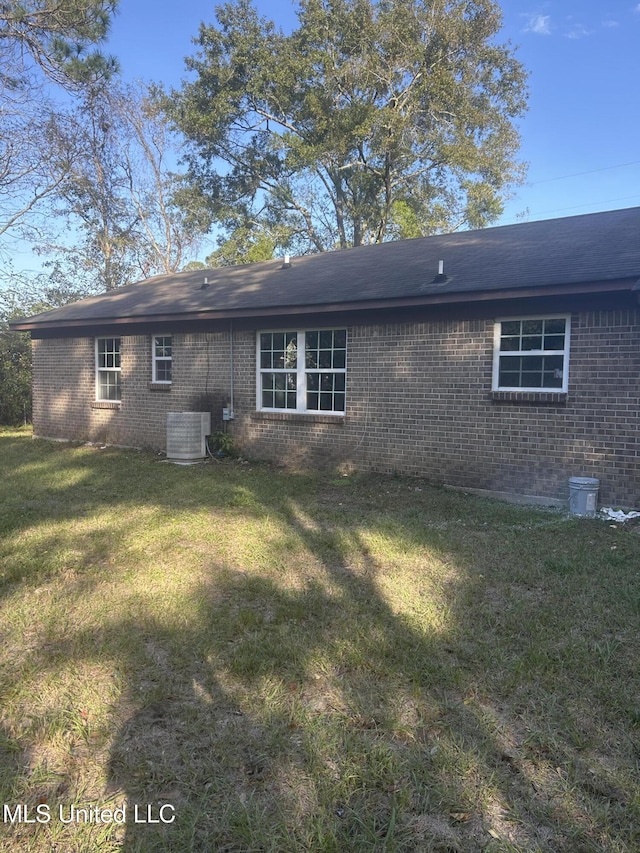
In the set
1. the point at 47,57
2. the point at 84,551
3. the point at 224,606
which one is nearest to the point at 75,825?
the point at 224,606

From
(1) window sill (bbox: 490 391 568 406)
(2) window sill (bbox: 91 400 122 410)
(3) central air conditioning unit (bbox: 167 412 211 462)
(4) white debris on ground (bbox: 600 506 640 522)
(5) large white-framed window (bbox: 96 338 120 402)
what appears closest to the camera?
(4) white debris on ground (bbox: 600 506 640 522)

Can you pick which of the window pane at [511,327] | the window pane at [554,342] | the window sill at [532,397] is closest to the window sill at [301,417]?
the window sill at [532,397]

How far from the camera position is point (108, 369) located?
13.5m

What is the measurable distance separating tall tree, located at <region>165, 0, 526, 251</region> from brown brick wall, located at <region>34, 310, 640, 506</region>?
17234 mm

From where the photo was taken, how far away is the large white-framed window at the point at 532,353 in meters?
7.74

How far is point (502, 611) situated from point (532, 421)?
4.48 m

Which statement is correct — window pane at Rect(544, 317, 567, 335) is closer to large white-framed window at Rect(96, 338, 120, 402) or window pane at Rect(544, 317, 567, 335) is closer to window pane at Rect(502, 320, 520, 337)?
window pane at Rect(502, 320, 520, 337)

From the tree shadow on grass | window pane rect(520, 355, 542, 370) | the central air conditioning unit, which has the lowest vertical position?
the tree shadow on grass

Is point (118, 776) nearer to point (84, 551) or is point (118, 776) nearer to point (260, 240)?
point (84, 551)

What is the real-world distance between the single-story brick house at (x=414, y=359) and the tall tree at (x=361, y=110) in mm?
14810

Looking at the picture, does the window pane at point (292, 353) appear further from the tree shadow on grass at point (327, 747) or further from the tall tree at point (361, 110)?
the tall tree at point (361, 110)

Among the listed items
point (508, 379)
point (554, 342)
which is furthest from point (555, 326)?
point (508, 379)

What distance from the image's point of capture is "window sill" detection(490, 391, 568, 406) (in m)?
7.70

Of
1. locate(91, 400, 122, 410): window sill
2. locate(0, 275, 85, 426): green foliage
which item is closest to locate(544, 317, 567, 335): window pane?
locate(91, 400, 122, 410): window sill
